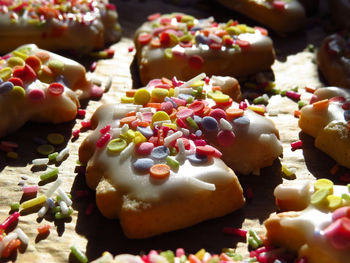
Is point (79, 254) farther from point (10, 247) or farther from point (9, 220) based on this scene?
point (9, 220)

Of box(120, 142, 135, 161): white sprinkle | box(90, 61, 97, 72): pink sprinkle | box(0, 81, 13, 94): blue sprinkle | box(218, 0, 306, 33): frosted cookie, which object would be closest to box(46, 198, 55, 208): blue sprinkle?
box(120, 142, 135, 161): white sprinkle

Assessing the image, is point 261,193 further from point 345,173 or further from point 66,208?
point 66,208

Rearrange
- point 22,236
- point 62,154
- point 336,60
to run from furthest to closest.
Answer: point 336,60, point 62,154, point 22,236

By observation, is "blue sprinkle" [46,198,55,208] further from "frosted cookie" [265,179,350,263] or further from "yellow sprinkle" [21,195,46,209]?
"frosted cookie" [265,179,350,263]

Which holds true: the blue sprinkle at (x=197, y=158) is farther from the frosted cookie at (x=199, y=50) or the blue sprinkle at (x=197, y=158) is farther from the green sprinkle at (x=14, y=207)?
the frosted cookie at (x=199, y=50)

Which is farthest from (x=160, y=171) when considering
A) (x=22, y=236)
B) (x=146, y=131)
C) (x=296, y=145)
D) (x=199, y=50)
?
(x=199, y=50)

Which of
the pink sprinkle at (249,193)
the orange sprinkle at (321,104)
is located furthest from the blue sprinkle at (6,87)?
the orange sprinkle at (321,104)
